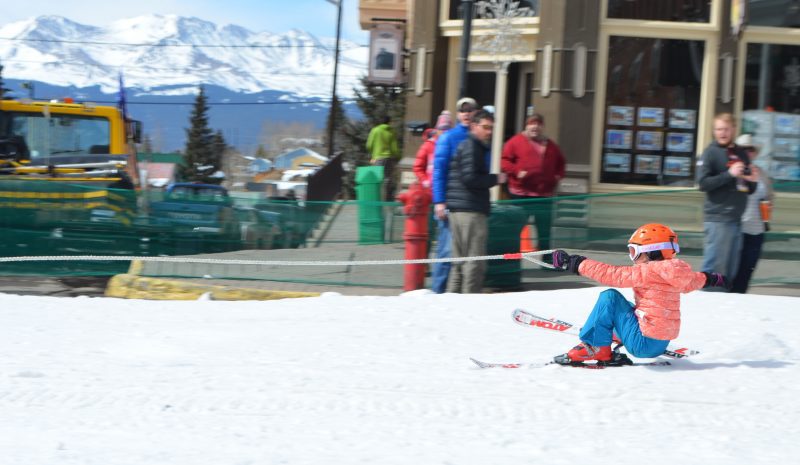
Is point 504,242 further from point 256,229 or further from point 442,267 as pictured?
point 256,229

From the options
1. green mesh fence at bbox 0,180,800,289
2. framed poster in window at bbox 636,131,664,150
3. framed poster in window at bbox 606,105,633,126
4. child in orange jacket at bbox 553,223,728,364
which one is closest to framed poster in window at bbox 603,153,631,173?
framed poster in window at bbox 636,131,664,150

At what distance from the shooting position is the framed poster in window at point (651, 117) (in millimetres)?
14453

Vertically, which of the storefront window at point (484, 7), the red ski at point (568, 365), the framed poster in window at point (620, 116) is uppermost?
the storefront window at point (484, 7)

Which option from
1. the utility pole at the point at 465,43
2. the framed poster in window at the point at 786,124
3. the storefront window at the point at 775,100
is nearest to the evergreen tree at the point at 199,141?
the storefront window at the point at 775,100

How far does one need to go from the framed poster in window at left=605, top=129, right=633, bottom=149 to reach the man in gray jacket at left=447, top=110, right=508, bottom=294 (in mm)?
5580

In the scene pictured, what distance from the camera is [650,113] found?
14.5 m

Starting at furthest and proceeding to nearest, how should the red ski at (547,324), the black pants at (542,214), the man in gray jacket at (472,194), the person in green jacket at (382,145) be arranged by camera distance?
1. the person in green jacket at (382,145)
2. the black pants at (542,214)
3. the man in gray jacket at (472,194)
4. the red ski at (547,324)

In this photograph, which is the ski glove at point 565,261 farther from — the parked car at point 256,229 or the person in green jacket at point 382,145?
the person in green jacket at point 382,145

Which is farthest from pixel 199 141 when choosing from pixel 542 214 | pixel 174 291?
pixel 542 214

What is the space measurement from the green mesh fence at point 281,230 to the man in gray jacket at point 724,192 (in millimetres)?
1346

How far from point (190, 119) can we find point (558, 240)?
9490 centimetres

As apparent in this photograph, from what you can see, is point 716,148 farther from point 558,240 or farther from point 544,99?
point 544,99

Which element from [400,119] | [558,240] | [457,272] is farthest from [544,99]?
[400,119]

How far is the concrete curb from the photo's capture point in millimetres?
9984
